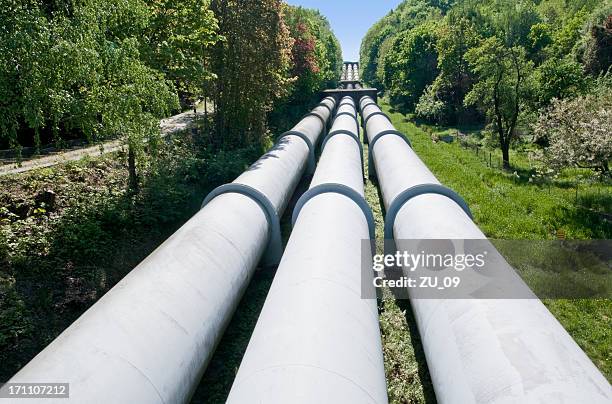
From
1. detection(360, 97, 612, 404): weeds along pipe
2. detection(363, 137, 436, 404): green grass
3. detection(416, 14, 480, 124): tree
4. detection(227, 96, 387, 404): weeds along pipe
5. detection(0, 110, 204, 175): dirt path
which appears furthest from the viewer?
detection(416, 14, 480, 124): tree

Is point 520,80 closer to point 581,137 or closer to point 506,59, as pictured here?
point 506,59

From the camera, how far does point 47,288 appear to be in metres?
7.45

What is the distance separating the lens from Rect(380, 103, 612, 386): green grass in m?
6.97

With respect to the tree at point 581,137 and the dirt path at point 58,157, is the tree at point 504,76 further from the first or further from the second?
the dirt path at point 58,157

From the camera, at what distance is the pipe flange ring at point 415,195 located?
7414mm

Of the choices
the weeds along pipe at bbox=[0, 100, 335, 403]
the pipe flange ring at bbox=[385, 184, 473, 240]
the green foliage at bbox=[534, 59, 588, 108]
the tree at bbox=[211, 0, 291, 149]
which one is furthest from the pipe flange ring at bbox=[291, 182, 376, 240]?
the green foliage at bbox=[534, 59, 588, 108]

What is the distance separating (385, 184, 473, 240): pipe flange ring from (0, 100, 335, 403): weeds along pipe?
2719 mm

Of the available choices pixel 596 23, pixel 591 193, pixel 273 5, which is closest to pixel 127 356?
pixel 591 193

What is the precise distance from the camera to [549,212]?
39.7 feet

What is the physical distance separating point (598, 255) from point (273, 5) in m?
16.7

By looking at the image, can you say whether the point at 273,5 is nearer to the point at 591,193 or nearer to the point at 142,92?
the point at 142,92

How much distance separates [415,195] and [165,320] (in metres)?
5.09

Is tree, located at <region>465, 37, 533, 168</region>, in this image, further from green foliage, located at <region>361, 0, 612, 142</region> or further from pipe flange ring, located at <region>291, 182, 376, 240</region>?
pipe flange ring, located at <region>291, 182, 376, 240</region>

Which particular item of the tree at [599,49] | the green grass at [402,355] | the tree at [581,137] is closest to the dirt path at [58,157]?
the green grass at [402,355]
